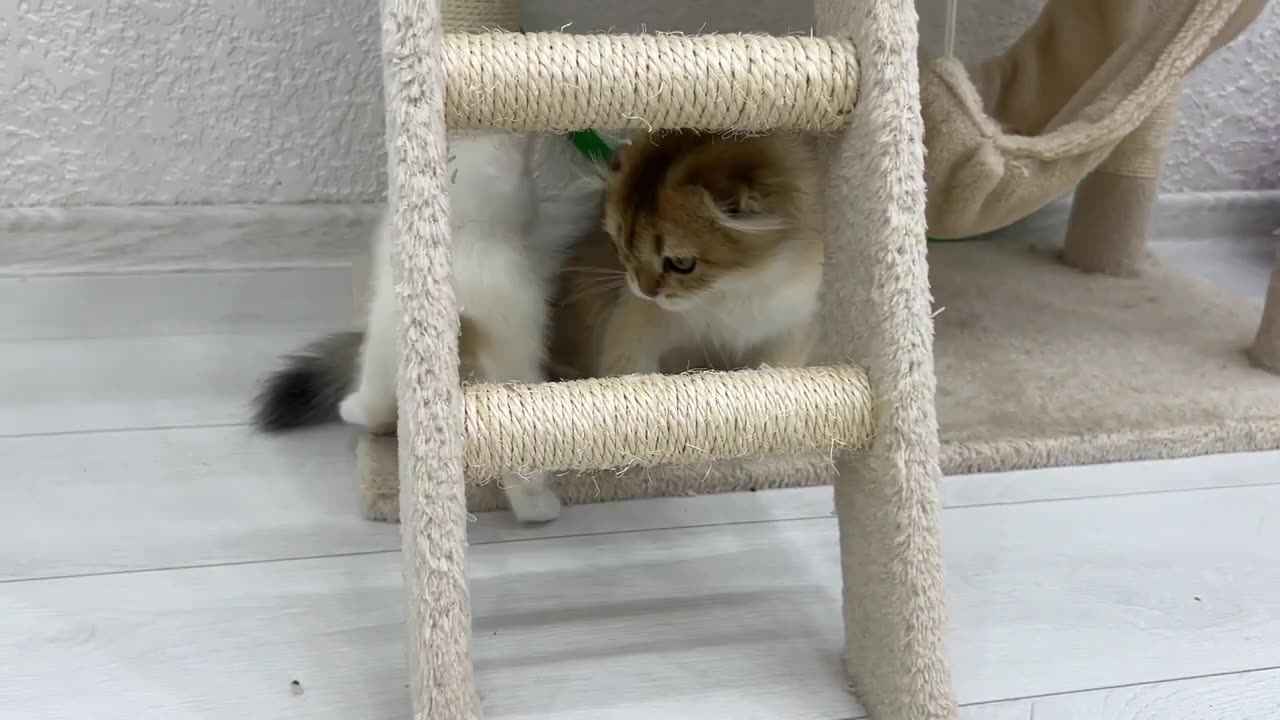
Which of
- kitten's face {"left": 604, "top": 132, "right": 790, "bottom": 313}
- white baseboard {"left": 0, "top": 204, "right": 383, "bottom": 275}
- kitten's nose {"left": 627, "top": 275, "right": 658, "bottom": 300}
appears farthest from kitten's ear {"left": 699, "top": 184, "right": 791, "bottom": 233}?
white baseboard {"left": 0, "top": 204, "right": 383, "bottom": 275}

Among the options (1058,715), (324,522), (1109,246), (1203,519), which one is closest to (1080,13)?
(1109,246)

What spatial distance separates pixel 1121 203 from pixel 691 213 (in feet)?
3.33

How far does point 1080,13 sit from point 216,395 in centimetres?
131

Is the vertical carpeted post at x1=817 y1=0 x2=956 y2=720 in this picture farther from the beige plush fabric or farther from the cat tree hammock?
the beige plush fabric

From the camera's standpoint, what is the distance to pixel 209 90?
1.45 meters

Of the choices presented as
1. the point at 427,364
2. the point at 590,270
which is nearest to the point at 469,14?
the point at 590,270

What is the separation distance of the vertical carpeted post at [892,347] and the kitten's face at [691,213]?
0.15m

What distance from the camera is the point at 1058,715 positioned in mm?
797

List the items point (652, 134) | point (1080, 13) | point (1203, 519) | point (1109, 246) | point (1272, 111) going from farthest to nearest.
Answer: point (1272, 111) → point (1109, 246) → point (1080, 13) → point (1203, 519) → point (652, 134)

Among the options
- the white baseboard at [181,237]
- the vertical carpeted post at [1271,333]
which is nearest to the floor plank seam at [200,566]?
the white baseboard at [181,237]

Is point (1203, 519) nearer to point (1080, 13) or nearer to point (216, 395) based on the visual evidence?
point (1080, 13)

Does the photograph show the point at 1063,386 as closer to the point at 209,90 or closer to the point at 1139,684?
the point at 1139,684

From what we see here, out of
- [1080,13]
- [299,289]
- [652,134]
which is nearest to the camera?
[652,134]

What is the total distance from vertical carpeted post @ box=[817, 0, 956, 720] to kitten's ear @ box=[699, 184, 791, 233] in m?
0.14
